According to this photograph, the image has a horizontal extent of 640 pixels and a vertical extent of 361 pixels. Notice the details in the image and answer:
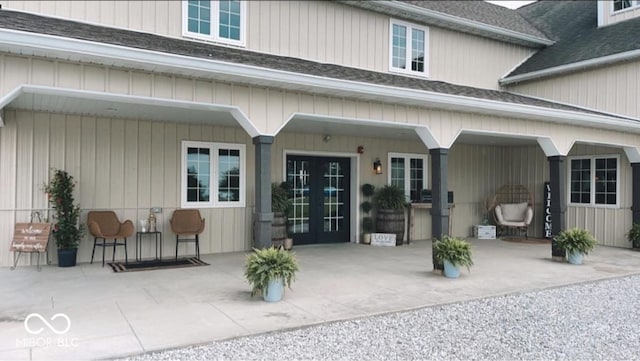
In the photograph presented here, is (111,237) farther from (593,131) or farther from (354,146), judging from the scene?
(593,131)

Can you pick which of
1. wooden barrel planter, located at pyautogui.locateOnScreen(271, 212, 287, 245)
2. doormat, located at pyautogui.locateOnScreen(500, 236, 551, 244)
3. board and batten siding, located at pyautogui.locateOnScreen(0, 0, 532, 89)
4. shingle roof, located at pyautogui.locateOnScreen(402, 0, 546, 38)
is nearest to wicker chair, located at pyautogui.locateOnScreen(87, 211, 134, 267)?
wooden barrel planter, located at pyautogui.locateOnScreen(271, 212, 287, 245)

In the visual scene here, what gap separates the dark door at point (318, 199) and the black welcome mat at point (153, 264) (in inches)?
96.0

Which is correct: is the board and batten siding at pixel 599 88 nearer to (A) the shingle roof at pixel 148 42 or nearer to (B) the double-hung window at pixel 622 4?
(B) the double-hung window at pixel 622 4

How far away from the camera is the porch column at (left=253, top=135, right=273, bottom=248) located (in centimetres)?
584

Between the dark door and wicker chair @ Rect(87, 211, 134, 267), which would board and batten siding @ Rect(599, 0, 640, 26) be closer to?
the dark door

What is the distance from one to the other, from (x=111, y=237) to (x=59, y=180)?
110cm

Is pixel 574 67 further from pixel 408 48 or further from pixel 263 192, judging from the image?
pixel 263 192

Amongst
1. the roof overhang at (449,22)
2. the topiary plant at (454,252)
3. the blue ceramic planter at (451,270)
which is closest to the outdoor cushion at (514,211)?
the roof overhang at (449,22)

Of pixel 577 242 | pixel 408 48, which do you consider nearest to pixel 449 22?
pixel 408 48

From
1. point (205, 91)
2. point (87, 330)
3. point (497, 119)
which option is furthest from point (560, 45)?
point (87, 330)

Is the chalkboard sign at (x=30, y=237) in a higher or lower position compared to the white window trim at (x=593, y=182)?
lower

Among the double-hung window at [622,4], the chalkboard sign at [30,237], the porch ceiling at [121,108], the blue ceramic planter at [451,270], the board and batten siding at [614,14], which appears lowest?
the blue ceramic planter at [451,270]

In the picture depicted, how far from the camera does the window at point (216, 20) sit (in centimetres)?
798

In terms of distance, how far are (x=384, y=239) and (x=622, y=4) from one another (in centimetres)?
823
